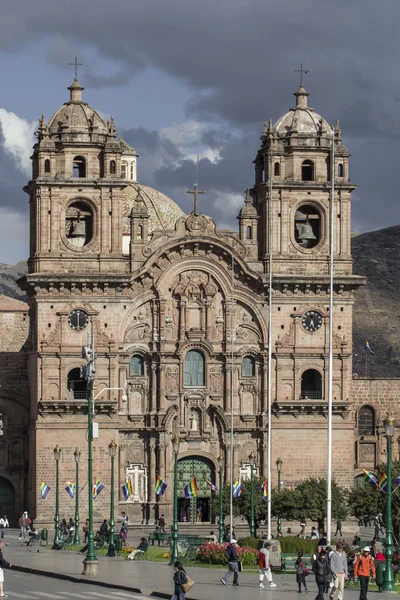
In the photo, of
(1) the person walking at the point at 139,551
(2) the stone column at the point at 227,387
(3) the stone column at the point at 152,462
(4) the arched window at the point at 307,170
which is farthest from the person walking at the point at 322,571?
(4) the arched window at the point at 307,170

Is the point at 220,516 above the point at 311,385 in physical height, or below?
below

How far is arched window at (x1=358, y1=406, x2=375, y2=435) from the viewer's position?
360ft

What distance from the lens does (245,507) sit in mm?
97312

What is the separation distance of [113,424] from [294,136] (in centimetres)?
1794

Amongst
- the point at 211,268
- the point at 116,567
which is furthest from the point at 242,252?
the point at 116,567

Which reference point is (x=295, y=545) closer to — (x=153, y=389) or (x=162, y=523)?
(x=162, y=523)

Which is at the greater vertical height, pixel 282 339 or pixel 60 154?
pixel 60 154

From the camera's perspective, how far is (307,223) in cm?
10475

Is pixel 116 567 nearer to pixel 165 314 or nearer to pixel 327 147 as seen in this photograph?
pixel 165 314

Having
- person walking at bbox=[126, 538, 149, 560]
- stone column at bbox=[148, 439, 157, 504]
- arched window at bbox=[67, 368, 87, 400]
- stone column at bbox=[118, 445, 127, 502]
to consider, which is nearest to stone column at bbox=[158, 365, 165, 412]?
stone column at bbox=[148, 439, 157, 504]

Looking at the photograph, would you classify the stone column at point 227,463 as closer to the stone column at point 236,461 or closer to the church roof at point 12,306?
the stone column at point 236,461

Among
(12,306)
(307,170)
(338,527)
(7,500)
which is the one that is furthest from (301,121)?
(12,306)

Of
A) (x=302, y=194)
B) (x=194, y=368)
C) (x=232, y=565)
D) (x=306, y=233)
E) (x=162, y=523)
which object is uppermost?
(x=302, y=194)

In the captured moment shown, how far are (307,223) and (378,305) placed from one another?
43.4 m
